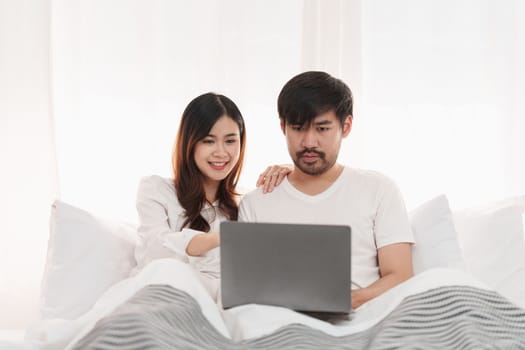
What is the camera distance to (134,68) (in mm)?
3137

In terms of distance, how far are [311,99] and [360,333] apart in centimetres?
88

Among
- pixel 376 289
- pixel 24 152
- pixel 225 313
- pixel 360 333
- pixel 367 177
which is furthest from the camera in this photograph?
pixel 24 152

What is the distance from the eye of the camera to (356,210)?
2.43 meters

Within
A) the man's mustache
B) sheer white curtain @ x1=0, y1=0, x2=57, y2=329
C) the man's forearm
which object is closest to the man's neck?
the man's mustache

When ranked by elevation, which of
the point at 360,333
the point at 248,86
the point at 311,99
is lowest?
the point at 360,333

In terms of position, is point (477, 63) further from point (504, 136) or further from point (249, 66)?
point (249, 66)

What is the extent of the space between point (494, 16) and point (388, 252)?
1338mm

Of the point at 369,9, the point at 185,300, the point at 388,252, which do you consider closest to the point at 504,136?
the point at 369,9

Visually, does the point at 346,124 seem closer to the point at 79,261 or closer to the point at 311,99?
the point at 311,99

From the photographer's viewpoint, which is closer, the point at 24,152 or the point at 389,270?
the point at 389,270

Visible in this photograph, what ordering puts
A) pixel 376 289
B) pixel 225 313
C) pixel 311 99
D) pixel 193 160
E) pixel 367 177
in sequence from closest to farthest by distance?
pixel 225 313 < pixel 376 289 < pixel 311 99 < pixel 367 177 < pixel 193 160

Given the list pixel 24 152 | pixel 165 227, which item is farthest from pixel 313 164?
pixel 24 152

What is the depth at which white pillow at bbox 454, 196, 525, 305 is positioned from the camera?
2.50 metres

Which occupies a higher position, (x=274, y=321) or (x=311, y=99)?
(x=311, y=99)
